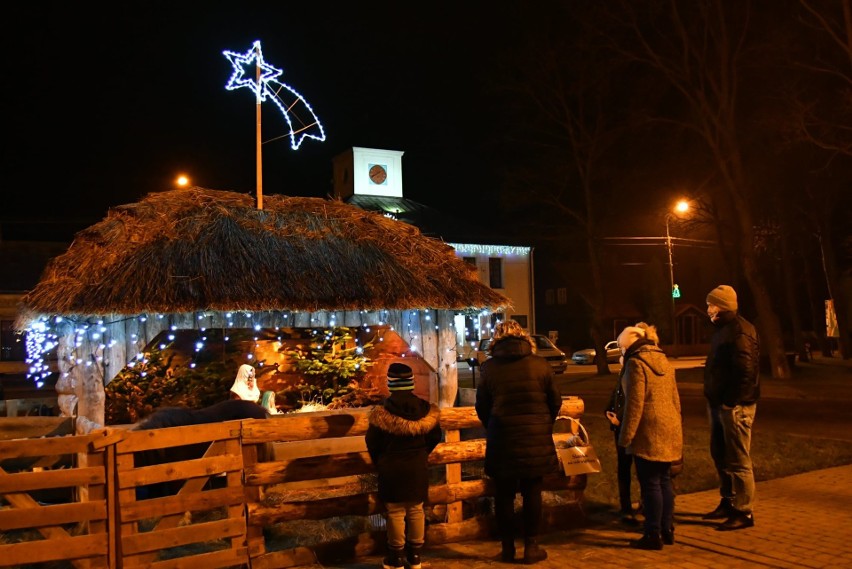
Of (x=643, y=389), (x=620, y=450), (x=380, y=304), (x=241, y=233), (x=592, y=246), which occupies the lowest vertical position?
(x=620, y=450)

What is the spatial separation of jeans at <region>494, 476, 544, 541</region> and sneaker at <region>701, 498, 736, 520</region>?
2.02 meters

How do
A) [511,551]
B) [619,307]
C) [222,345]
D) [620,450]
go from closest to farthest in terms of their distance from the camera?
[511,551]
[620,450]
[222,345]
[619,307]

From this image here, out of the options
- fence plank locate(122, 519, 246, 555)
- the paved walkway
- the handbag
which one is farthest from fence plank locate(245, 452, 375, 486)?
the handbag

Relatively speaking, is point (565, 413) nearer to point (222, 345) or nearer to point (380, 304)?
point (380, 304)

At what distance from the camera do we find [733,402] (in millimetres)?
5973

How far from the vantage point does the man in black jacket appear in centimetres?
598

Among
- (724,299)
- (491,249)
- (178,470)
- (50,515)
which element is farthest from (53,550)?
(491,249)

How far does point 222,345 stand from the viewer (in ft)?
38.2

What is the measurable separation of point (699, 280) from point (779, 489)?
4748 cm

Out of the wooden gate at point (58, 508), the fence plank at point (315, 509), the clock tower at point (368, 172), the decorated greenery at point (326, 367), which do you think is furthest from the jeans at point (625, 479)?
the clock tower at point (368, 172)

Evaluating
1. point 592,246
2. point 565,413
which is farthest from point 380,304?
point 592,246

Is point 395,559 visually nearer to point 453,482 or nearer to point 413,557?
point 413,557

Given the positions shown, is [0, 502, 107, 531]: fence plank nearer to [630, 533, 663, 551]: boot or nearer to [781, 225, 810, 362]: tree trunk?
[630, 533, 663, 551]: boot

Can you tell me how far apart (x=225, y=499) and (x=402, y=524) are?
1.33 metres
